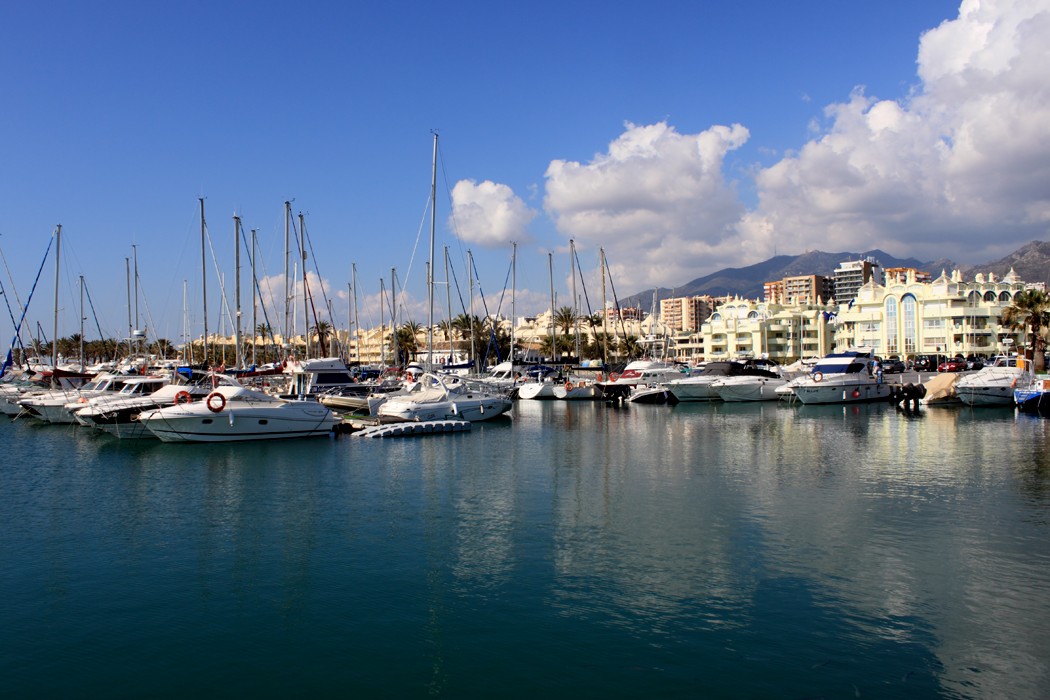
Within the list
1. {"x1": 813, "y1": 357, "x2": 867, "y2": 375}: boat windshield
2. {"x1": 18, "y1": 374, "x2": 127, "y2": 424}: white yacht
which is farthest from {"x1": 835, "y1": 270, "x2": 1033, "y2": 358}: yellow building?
{"x1": 18, "y1": 374, "x2": 127, "y2": 424}: white yacht

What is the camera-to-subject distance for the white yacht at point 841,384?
2489 inches

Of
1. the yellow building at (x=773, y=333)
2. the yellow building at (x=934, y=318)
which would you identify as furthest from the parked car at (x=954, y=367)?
the yellow building at (x=773, y=333)

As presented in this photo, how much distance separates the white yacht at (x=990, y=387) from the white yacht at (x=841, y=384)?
682 centimetres

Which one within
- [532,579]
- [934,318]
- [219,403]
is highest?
[934,318]

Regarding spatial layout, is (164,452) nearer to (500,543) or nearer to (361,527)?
(361,527)

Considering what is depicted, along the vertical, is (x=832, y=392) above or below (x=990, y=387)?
below

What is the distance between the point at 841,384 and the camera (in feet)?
209

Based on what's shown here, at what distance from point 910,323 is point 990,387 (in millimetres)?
60252

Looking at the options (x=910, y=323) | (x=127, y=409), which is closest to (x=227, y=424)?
(x=127, y=409)

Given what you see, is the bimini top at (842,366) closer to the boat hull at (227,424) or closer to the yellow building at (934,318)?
the yellow building at (934,318)

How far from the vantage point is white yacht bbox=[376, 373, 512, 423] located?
47062 mm

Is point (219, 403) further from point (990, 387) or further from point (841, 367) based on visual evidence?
point (990, 387)

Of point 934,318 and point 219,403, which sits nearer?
point 219,403

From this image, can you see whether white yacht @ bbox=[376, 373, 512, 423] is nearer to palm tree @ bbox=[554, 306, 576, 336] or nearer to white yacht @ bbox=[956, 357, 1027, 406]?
white yacht @ bbox=[956, 357, 1027, 406]
